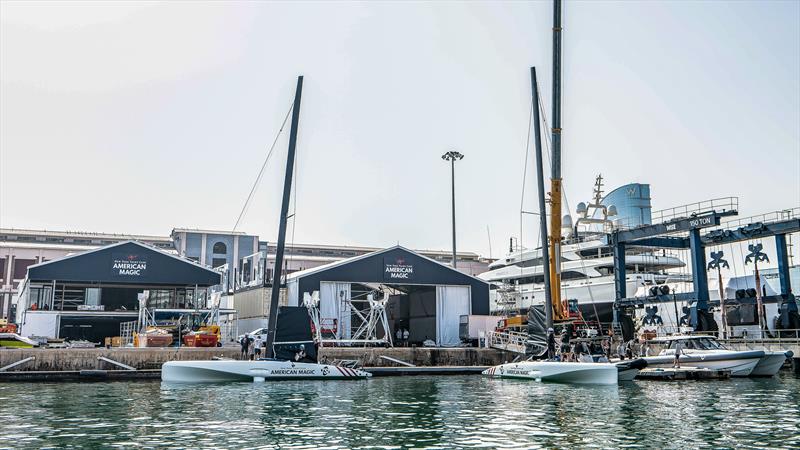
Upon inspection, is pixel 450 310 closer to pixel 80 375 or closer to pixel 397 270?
pixel 397 270

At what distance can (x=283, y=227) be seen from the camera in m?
31.8

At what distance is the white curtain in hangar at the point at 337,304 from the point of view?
147 feet

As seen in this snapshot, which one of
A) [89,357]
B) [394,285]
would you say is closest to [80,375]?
[89,357]

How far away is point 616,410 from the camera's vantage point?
2002cm

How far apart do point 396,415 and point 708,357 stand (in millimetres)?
19285

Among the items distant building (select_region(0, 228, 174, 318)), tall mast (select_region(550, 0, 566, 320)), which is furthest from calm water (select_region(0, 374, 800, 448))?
distant building (select_region(0, 228, 174, 318))

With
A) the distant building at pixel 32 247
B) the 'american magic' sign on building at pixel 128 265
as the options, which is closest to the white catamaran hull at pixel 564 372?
the 'american magic' sign on building at pixel 128 265

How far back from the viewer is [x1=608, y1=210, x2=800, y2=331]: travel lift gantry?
3819cm

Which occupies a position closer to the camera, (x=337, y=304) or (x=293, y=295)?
(x=293, y=295)

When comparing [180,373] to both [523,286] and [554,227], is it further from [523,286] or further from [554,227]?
[523,286]

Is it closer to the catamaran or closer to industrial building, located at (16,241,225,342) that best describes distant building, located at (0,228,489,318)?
industrial building, located at (16,241,225,342)

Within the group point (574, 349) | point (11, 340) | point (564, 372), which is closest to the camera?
point (564, 372)

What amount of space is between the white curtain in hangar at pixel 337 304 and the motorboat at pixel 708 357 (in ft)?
63.4

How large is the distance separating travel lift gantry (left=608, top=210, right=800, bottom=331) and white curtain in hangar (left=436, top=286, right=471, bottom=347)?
399 inches
